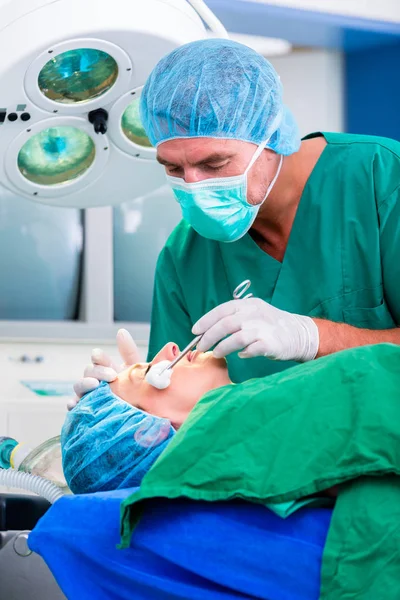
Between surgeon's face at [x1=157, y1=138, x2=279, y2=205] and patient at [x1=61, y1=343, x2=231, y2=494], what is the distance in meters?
0.30

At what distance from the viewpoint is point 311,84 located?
367 centimetres

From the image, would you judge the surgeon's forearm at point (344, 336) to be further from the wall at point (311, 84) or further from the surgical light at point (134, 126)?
the wall at point (311, 84)

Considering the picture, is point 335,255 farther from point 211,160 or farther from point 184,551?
point 184,551

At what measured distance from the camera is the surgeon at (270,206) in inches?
54.5

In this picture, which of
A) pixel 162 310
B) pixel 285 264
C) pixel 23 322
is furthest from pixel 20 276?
pixel 285 264

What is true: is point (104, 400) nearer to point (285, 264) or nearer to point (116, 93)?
point (285, 264)

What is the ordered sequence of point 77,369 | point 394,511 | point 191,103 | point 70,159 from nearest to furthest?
point 394,511 < point 191,103 < point 70,159 < point 77,369

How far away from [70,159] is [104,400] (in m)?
0.55

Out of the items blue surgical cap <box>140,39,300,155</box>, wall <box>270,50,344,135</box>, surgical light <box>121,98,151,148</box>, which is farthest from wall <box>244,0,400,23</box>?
blue surgical cap <box>140,39,300,155</box>

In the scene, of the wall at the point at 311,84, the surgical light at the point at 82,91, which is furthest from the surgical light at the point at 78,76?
the wall at the point at 311,84

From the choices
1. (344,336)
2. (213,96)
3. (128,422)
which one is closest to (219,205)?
(213,96)

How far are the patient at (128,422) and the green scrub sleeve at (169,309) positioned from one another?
1.07 feet

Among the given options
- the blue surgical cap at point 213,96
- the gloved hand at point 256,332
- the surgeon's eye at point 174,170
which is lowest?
the gloved hand at point 256,332

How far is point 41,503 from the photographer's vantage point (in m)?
1.41
